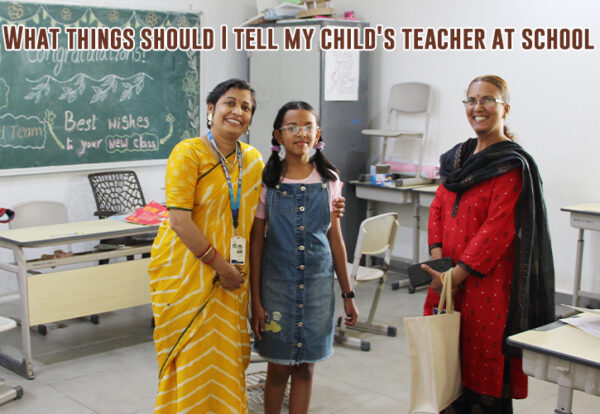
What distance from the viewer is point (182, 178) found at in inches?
94.0

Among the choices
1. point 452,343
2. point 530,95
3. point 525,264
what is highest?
point 530,95

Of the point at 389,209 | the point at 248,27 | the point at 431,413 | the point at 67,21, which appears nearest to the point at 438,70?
the point at 389,209

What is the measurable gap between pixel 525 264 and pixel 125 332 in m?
2.86

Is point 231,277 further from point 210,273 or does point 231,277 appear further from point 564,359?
point 564,359

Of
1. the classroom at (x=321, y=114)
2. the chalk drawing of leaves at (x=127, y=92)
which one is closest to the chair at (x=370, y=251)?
the classroom at (x=321, y=114)

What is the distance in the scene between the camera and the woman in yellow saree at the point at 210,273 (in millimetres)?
2471

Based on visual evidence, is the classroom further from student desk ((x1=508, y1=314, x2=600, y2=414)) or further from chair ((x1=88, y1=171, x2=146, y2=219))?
student desk ((x1=508, y1=314, x2=600, y2=414))

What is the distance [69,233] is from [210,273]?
5.98 ft

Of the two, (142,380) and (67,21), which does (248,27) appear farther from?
(142,380)

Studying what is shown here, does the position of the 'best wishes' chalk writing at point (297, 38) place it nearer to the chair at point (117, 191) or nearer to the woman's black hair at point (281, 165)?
Result: the chair at point (117, 191)

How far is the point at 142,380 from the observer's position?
3695 millimetres

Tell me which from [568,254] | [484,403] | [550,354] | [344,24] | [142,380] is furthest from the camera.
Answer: [344,24]

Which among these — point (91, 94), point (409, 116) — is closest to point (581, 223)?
point (409, 116)

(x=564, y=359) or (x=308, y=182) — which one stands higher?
(x=308, y=182)
